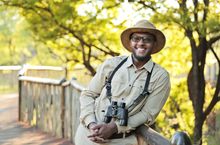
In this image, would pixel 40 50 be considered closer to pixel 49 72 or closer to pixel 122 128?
pixel 49 72

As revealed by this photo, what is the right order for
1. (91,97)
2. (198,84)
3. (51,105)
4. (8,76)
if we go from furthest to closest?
(8,76) < (198,84) < (51,105) < (91,97)

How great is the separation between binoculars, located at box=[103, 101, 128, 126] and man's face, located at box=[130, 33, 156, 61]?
357 mm

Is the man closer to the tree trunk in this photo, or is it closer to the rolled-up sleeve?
the rolled-up sleeve

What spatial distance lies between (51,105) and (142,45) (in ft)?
25.0

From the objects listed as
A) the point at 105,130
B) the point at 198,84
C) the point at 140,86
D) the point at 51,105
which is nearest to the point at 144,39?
the point at 140,86

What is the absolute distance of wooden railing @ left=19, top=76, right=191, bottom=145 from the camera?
364 inches

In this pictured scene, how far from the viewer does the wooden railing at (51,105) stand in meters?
9.25

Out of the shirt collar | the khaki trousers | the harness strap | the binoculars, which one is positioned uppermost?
the shirt collar

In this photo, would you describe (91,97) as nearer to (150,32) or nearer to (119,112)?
(119,112)

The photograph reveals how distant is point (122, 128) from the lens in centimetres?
340

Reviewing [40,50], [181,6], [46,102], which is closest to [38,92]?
[46,102]

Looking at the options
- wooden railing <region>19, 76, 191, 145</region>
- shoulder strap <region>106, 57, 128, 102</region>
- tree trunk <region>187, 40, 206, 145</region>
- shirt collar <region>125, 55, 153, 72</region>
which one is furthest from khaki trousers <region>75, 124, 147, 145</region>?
tree trunk <region>187, 40, 206, 145</region>

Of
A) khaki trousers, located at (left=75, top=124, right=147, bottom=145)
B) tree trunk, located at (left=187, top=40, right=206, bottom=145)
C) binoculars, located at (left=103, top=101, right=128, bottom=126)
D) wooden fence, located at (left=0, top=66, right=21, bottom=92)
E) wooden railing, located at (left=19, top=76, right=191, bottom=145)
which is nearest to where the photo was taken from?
binoculars, located at (left=103, top=101, right=128, bottom=126)

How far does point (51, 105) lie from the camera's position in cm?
1088
